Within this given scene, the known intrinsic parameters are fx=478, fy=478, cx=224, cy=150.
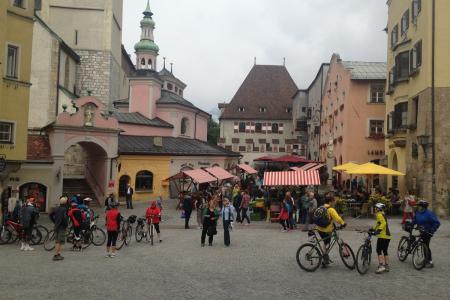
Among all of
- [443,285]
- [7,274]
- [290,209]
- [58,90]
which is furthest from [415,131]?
[58,90]

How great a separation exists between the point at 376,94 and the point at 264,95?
36725 mm

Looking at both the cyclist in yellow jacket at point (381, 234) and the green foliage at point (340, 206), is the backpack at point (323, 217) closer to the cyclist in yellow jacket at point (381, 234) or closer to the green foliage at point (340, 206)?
the cyclist in yellow jacket at point (381, 234)

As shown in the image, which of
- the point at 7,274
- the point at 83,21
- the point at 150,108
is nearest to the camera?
the point at 7,274

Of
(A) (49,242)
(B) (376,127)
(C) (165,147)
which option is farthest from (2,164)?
(B) (376,127)

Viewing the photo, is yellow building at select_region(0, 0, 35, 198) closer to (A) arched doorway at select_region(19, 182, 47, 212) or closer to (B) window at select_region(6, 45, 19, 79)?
(B) window at select_region(6, 45, 19, 79)

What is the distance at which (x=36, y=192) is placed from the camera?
26344 mm

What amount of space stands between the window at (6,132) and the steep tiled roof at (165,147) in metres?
13.3

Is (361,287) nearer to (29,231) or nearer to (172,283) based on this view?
(172,283)

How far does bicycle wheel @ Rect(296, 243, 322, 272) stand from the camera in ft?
38.0

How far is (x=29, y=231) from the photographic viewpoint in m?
15.7

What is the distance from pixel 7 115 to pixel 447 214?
2144 cm

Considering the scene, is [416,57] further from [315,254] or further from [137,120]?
[137,120]

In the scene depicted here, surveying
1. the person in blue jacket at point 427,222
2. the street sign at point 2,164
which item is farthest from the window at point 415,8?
the street sign at point 2,164

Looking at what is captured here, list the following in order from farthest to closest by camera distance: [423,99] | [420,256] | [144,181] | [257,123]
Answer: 1. [257,123]
2. [144,181]
3. [423,99]
4. [420,256]
